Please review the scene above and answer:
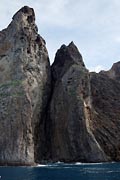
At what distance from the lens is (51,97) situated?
6083 inches

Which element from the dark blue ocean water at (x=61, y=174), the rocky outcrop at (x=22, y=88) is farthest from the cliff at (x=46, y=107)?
the dark blue ocean water at (x=61, y=174)

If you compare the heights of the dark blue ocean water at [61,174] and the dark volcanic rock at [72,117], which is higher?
the dark volcanic rock at [72,117]

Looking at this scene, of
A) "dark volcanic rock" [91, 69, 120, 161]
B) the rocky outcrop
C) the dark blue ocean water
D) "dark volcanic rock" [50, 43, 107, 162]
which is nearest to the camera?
the dark blue ocean water

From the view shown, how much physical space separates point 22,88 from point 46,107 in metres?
23.9

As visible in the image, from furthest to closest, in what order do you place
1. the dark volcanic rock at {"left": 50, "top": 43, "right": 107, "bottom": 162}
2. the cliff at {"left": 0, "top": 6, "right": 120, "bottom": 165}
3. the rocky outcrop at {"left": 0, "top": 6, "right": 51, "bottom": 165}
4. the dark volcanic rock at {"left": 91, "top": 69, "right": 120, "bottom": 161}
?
the dark volcanic rock at {"left": 91, "top": 69, "right": 120, "bottom": 161} < the dark volcanic rock at {"left": 50, "top": 43, "right": 107, "bottom": 162} < the cliff at {"left": 0, "top": 6, "right": 120, "bottom": 165} < the rocky outcrop at {"left": 0, "top": 6, "right": 51, "bottom": 165}

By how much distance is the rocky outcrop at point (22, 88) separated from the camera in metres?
122

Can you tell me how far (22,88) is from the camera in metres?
131

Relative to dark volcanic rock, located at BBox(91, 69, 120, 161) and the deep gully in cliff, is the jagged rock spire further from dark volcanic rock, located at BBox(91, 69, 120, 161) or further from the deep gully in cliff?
dark volcanic rock, located at BBox(91, 69, 120, 161)

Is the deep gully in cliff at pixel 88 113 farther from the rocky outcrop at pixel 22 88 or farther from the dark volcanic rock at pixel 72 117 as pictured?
the rocky outcrop at pixel 22 88

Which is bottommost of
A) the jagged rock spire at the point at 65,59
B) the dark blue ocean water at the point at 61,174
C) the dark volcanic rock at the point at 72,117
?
the dark blue ocean water at the point at 61,174

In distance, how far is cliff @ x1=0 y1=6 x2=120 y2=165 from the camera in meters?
126

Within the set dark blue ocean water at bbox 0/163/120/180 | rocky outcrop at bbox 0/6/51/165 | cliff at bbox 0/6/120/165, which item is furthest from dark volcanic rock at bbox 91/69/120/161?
dark blue ocean water at bbox 0/163/120/180

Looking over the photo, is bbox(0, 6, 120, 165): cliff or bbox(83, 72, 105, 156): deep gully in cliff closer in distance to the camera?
bbox(0, 6, 120, 165): cliff

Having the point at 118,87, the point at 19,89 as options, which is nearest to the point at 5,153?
the point at 19,89
